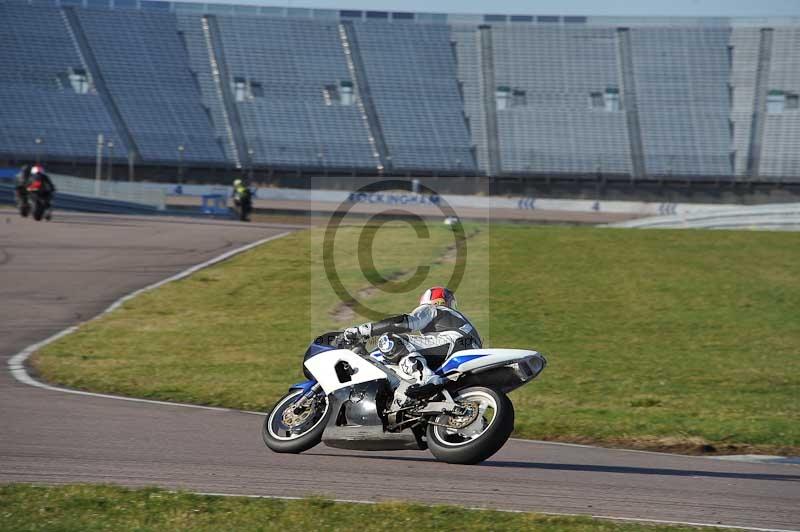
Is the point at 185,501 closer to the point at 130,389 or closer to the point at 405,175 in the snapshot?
the point at 130,389

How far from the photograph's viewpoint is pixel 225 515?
5980 mm

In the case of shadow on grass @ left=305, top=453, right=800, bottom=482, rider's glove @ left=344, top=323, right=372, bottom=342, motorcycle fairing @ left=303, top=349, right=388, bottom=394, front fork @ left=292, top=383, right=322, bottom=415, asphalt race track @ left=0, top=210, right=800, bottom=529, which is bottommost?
shadow on grass @ left=305, top=453, right=800, bottom=482

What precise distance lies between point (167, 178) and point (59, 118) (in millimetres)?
7174

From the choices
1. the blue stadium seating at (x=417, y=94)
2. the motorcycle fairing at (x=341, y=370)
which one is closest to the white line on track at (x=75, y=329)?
the motorcycle fairing at (x=341, y=370)

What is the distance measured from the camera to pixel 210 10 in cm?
6481

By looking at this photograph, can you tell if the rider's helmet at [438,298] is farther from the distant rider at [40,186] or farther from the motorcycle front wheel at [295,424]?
the distant rider at [40,186]

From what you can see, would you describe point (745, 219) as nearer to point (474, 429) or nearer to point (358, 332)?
point (358, 332)

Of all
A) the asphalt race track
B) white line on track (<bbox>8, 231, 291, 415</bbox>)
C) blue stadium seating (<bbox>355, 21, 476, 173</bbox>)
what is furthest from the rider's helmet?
blue stadium seating (<bbox>355, 21, 476, 173</bbox>)

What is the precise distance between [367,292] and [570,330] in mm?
5070

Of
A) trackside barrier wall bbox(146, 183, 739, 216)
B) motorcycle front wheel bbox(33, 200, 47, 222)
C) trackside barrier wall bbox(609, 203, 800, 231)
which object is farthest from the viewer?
trackside barrier wall bbox(146, 183, 739, 216)

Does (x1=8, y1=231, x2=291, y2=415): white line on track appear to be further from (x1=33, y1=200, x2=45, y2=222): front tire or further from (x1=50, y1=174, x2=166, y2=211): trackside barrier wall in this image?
(x1=50, y1=174, x2=166, y2=211): trackside barrier wall

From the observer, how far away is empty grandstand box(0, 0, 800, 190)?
58531 mm

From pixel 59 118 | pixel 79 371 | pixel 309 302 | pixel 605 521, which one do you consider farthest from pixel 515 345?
pixel 59 118

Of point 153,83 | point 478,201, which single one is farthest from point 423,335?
point 153,83
